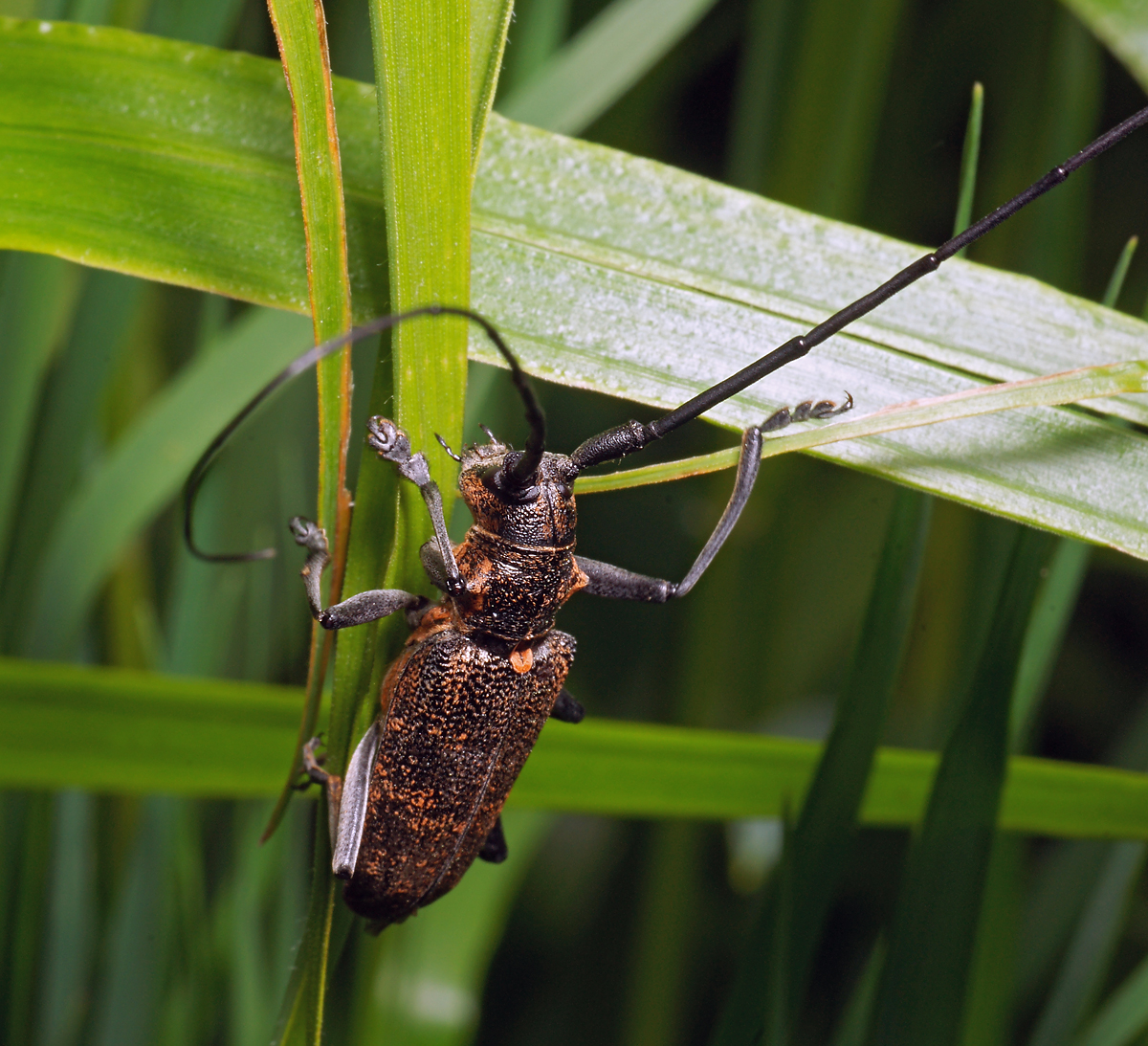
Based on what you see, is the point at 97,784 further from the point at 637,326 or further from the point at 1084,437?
the point at 1084,437

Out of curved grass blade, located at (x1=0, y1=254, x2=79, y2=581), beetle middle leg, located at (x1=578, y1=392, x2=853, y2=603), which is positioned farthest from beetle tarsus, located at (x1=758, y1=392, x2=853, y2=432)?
curved grass blade, located at (x1=0, y1=254, x2=79, y2=581)

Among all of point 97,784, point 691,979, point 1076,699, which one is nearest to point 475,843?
point 97,784

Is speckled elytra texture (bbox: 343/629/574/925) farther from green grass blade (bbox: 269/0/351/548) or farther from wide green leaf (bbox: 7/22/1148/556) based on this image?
wide green leaf (bbox: 7/22/1148/556)

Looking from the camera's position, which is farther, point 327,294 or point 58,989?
point 58,989

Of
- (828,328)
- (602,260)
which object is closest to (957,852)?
(828,328)

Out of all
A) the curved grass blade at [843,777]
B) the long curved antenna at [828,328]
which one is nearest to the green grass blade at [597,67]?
the long curved antenna at [828,328]
